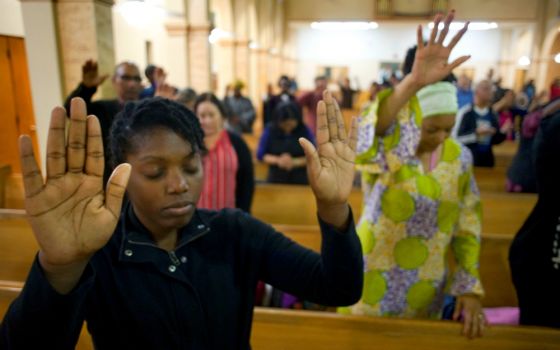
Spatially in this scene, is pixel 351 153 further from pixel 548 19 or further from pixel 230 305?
pixel 548 19

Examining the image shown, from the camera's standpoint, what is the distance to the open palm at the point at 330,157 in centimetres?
87

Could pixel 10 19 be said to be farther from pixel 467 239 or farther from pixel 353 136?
pixel 467 239

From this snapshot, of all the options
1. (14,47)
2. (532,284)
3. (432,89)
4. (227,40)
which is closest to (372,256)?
(532,284)

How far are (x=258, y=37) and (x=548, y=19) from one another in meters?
10.0

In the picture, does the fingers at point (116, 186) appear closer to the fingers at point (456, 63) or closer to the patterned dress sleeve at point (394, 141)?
the patterned dress sleeve at point (394, 141)

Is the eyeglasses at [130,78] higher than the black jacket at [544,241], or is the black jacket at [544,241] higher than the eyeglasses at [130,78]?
the eyeglasses at [130,78]

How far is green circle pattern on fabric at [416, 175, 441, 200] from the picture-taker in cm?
143

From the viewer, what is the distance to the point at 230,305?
0.93 meters

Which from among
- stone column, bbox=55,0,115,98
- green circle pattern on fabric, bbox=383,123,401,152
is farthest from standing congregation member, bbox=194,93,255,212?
stone column, bbox=55,0,115,98

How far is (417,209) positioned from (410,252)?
0.57ft

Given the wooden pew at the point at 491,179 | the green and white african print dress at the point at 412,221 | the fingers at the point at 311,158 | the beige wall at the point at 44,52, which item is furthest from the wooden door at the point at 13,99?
the wooden pew at the point at 491,179

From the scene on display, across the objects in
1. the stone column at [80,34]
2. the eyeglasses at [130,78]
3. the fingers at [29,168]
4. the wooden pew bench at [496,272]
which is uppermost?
the stone column at [80,34]

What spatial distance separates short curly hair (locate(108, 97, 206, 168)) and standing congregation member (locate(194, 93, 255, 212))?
A: 115 centimetres

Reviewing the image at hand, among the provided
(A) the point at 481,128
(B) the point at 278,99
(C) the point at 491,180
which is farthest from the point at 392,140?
(B) the point at 278,99
